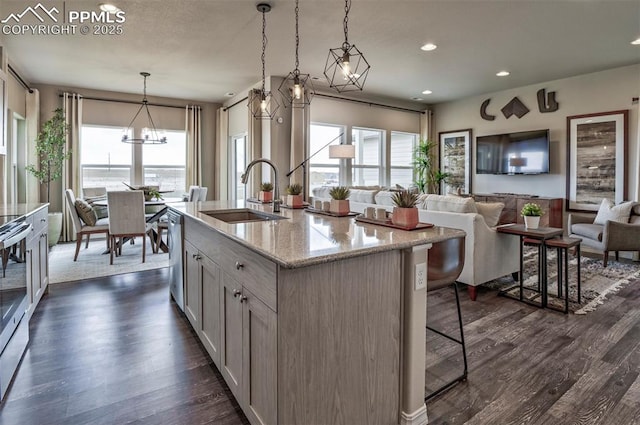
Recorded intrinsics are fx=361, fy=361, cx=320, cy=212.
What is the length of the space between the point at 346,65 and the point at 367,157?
200 inches

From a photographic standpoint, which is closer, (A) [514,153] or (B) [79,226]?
(B) [79,226]

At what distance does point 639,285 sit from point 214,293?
175 inches

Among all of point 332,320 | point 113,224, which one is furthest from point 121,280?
point 332,320

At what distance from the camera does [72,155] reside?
6531 mm

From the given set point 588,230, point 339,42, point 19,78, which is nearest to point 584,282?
point 588,230

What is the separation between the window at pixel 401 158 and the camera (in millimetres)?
7922

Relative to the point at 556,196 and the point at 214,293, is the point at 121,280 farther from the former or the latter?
the point at 556,196

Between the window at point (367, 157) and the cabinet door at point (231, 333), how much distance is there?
5675 mm

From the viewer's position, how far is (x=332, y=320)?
1453 millimetres

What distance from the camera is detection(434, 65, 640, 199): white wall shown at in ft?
17.4

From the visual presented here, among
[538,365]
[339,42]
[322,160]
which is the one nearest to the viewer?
[538,365]

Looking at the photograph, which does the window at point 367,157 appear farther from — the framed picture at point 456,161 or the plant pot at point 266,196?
the plant pot at point 266,196

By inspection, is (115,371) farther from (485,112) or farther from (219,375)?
(485,112)

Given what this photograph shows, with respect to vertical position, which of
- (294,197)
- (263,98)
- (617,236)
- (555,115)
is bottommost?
(617,236)
